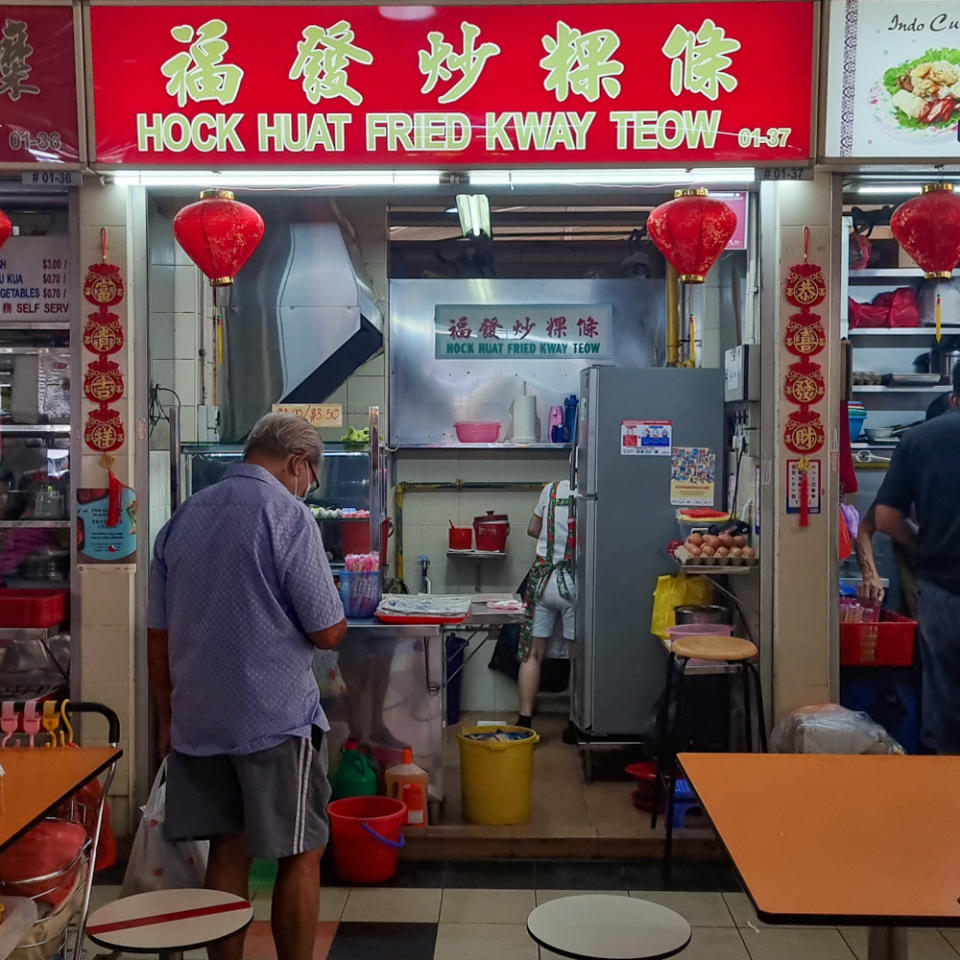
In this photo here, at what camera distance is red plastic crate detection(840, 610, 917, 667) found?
4.95 meters

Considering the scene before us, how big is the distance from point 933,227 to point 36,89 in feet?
11.9

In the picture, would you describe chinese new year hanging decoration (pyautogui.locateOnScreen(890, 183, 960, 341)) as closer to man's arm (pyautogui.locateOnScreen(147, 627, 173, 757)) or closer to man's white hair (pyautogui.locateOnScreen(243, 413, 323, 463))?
man's white hair (pyautogui.locateOnScreen(243, 413, 323, 463))

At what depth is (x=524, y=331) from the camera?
7.72 metres

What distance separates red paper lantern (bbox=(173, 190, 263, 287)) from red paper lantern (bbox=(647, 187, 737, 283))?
Answer: 157cm

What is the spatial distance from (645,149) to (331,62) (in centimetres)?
132

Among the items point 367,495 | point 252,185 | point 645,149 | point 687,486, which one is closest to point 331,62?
point 252,185

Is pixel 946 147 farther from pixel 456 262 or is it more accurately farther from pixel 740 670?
pixel 456 262

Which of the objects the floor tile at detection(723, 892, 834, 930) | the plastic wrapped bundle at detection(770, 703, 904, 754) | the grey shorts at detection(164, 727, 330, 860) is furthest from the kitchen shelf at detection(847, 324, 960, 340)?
the grey shorts at detection(164, 727, 330, 860)

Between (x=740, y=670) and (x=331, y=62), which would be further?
(x=740, y=670)

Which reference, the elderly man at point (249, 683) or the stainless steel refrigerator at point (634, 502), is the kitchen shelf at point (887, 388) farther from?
the elderly man at point (249, 683)

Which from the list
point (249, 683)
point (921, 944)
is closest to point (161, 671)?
point (249, 683)

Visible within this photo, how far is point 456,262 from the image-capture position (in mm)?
8086

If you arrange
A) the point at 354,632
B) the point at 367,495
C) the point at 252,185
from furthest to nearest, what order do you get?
1. the point at 367,495
2. the point at 354,632
3. the point at 252,185

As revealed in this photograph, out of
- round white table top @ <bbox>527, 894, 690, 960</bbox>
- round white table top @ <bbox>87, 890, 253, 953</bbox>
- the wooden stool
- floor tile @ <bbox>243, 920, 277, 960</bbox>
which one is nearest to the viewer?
round white table top @ <bbox>527, 894, 690, 960</bbox>
